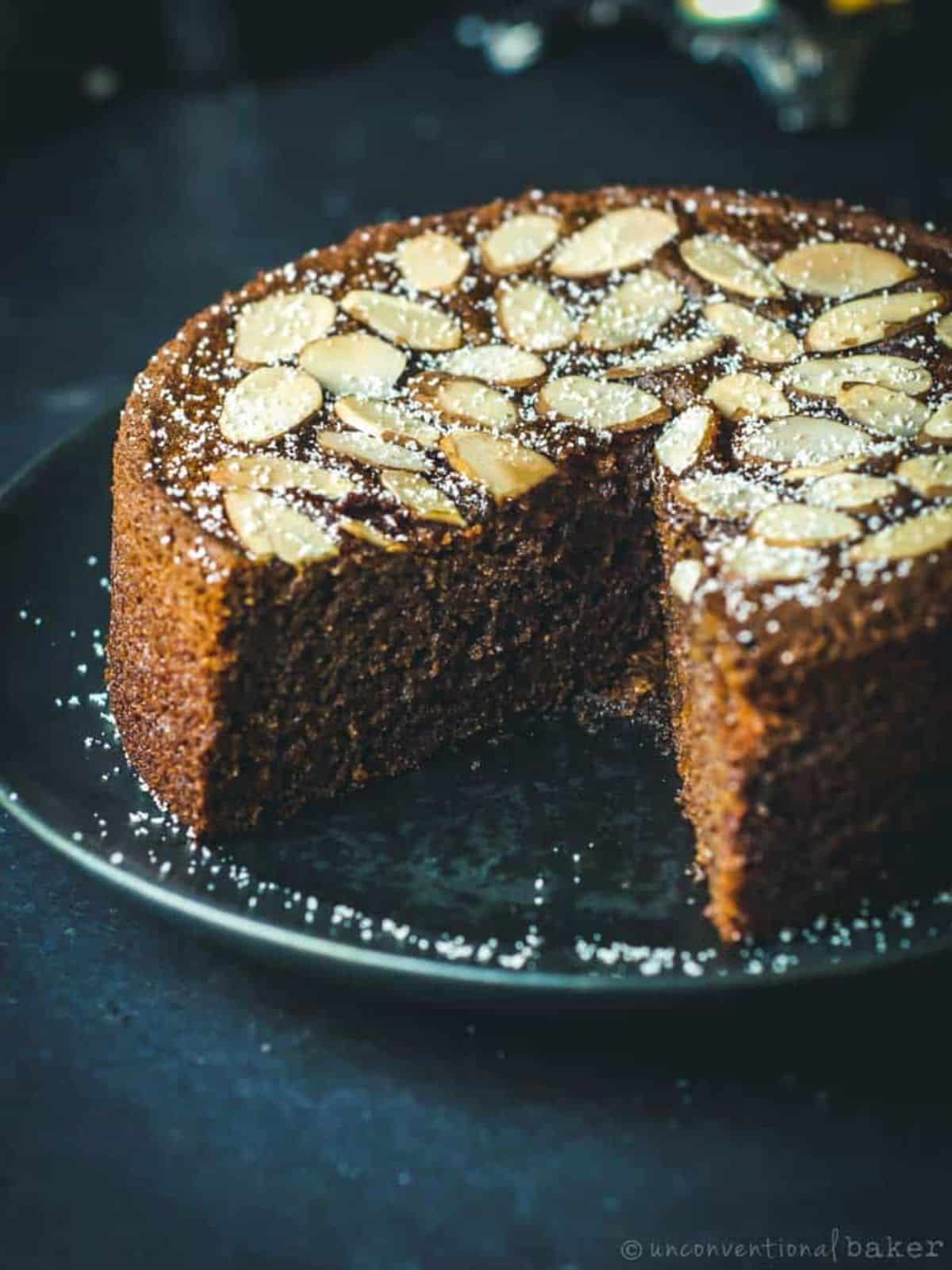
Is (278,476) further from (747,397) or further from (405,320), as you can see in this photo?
(747,397)

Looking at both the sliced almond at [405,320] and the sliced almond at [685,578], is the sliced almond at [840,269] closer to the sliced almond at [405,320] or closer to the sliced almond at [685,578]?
the sliced almond at [405,320]

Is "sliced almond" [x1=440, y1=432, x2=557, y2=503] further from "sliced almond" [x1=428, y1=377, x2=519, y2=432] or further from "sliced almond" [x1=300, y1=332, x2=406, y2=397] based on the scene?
"sliced almond" [x1=300, y1=332, x2=406, y2=397]

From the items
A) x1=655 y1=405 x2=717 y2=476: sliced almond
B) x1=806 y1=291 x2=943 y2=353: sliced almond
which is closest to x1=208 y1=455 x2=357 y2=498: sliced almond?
x1=655 y1=405 x2=717 y2=476: sliced almond

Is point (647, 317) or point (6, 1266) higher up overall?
point (647, 317)

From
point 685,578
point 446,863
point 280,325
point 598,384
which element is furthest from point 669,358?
point 446,863

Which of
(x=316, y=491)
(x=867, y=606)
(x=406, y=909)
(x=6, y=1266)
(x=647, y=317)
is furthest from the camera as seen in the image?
(x=647, y=317)

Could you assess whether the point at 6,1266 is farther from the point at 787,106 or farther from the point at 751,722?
the point at 787,106

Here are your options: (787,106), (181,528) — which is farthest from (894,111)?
(181,528)
